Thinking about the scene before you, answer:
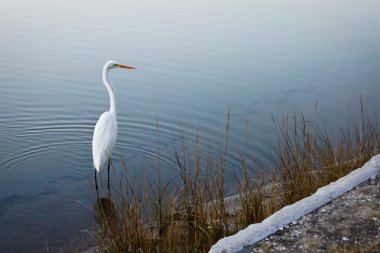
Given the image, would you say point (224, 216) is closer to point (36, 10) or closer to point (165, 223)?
point (165, 223)

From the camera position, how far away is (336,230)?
324 cm

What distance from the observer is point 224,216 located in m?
3.89

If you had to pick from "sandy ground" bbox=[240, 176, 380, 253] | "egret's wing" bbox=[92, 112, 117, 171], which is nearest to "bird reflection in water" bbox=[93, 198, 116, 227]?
"egret's wing" bbox=[92, 112, 117, 171]

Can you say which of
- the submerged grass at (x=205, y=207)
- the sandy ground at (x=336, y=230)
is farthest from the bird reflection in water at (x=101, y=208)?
the sandy ground at (x=336, y=230)

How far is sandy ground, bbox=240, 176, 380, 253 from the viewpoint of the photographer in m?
3.06

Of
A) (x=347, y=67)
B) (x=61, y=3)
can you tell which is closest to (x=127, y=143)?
(x=347, y=67)

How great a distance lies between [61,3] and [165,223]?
12977 millimetres

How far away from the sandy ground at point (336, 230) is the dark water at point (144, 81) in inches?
98.0

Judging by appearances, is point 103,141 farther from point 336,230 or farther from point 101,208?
point 336,230

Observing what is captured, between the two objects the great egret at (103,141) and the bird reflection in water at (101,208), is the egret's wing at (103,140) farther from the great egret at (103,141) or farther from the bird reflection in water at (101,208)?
the bird reflection in water at (101,208)

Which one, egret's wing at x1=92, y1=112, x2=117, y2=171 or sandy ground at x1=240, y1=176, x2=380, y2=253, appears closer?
sandy ground at x1=240, y1=176, x2=380, y2=253

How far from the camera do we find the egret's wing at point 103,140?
6.01 metres

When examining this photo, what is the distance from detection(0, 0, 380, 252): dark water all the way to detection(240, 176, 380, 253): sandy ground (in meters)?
2.49

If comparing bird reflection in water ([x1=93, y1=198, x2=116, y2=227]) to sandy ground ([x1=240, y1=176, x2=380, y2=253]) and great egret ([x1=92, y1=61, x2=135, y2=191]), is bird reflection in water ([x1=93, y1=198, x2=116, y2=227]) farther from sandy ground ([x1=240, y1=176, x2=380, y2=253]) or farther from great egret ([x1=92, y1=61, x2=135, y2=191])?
sandy ground ([x1=240, y1=176, x2=380, y2=253])
